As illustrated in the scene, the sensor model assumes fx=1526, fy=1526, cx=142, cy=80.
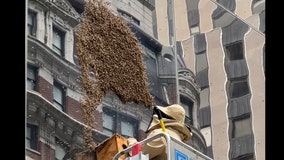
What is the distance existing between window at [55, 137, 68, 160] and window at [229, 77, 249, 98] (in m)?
4.06

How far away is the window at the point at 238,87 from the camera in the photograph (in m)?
20.5

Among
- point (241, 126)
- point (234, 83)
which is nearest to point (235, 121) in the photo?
point (241, 126)

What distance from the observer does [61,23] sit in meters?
17.5

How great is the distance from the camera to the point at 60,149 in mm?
16969

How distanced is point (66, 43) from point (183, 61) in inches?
113

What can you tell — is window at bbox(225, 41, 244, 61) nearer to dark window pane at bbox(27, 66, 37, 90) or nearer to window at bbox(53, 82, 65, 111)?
window at bbox(53, 82, 65, 111)

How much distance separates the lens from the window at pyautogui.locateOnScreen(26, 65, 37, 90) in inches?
659

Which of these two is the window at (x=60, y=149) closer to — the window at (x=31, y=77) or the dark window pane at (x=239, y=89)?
the window at (x=31, y=77)

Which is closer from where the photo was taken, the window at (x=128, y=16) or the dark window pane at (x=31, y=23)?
the dark window pane at (x=31, y=23)

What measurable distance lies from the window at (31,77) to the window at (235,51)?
4497 millimetres

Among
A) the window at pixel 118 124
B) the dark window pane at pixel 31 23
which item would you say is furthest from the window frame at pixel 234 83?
the dark window pane at pixel 31 23
